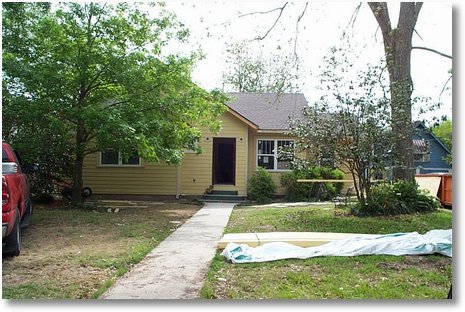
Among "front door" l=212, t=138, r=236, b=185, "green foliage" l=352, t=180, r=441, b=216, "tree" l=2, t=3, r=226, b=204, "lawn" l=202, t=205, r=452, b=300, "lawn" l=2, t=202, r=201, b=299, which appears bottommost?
"lawn" l=2, t=202, r=201, b=299

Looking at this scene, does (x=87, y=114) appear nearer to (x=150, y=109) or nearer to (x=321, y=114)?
(x=150, y=109)

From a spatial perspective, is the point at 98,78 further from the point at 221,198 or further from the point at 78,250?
the point at 221,198

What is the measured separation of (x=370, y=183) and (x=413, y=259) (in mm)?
4626

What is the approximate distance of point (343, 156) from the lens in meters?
9.92

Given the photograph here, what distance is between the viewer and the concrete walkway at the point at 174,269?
14.4ft

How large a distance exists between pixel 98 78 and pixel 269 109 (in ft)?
29.5

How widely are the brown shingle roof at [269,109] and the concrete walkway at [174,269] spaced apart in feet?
29.5

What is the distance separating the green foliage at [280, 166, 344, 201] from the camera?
597 inches

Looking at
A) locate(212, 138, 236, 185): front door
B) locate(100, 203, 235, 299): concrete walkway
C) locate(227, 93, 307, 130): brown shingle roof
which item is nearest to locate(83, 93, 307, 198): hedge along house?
locate(227, 93, 307, 130): brown shingle roof

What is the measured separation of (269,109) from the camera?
725 inches

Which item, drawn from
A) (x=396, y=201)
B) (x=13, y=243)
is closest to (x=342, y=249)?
(x=13, y=243)

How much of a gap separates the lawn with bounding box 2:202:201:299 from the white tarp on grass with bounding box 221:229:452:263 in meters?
1.48

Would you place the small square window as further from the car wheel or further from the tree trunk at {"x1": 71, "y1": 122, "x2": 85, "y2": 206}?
the car wheel

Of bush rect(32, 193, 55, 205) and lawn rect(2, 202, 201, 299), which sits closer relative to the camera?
lawn rect(2, 202, 201, 299)
